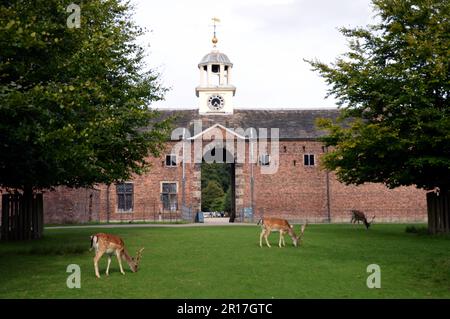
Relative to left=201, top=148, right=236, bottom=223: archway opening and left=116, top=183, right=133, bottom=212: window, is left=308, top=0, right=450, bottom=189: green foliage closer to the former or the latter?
left=201, top=148, right=236, bottom=223: archway opening

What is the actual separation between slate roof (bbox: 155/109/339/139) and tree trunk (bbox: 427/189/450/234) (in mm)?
22422

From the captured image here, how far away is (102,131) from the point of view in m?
19.3

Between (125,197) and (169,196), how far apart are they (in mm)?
4127

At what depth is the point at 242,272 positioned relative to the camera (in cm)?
1278

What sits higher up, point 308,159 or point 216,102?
point 216,102

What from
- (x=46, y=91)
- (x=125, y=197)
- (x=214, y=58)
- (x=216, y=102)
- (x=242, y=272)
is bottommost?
(x=242, y=272)

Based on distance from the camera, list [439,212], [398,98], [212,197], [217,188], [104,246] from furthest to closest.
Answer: [217,188] → [212,197] → [439,212] → [398,98] → [104,246]

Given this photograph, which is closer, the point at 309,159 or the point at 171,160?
the point at 171,160

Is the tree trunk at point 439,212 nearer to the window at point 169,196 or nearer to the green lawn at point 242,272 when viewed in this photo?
the green lawn at point 242,272

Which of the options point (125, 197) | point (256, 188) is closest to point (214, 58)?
point (256, 188)

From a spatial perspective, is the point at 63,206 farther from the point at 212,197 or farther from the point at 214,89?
the point at 212,197

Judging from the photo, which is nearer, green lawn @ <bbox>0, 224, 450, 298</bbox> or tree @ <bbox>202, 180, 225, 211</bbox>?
green lawn @ <bbox>0, 224, 450, 298</bbox>

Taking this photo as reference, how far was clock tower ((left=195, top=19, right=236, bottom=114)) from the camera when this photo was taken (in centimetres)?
5191

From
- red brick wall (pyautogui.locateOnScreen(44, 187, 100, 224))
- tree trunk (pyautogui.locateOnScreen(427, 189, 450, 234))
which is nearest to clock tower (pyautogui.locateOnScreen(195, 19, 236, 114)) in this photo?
red brick wall (pyautogui.locateOnScreen(44, 187, 100, 224))
